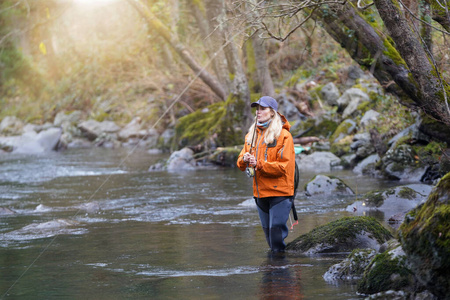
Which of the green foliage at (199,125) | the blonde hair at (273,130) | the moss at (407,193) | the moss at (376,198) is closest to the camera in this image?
the blonde hair at (273,130)

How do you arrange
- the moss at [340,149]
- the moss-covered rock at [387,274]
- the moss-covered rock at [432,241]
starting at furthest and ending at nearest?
the moss at [340,149]
the moss-covered rock at [387,274]
the moss-covered rock at [432,241]

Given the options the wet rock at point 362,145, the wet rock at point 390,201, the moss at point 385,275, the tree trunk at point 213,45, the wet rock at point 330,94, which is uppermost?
the tree trunk at point 213,45

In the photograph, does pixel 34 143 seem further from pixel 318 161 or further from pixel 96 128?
pixel 318 161

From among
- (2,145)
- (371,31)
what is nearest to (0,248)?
(371,31)

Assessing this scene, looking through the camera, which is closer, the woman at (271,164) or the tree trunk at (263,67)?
the woman at (271,164)

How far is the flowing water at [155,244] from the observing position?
5.21 m

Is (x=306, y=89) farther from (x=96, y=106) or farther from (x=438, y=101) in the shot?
(x=96, y=106)

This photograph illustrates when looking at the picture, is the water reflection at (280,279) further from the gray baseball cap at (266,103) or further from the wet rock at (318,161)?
the wet rock at (318,161)

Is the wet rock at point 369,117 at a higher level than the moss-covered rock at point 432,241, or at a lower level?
higher

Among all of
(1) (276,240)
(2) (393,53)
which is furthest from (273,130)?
(2) (393,53)

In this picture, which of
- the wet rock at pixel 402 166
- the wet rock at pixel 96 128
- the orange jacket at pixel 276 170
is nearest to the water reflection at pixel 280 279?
the orange jacket at pixel 276 170

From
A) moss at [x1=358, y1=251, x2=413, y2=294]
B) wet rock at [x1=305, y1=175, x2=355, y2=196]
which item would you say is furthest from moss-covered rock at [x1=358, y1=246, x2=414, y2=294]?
wet rock at [x1=305, y1=175, x2=355, y2=196]

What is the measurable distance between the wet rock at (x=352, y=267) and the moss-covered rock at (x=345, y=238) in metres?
0.92

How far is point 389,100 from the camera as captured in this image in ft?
48.6
